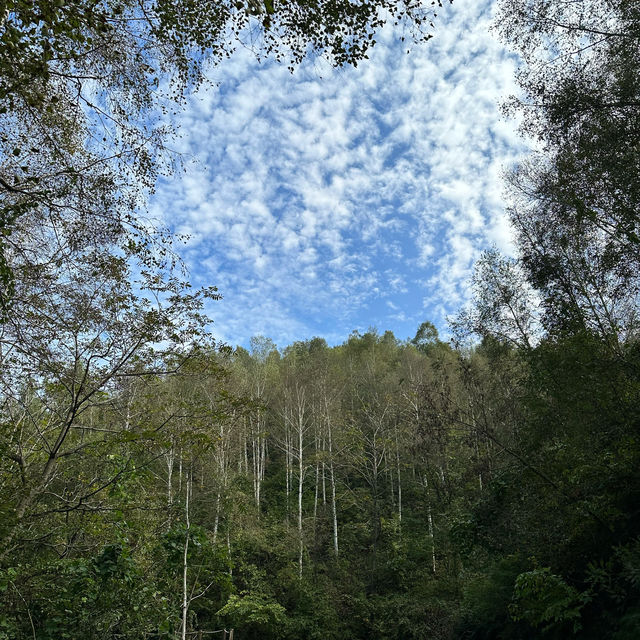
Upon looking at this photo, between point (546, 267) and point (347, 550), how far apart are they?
13353 millimetres

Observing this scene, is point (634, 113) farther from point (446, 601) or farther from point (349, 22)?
point (446, 601)

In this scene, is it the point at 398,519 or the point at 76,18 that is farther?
the point at 398,519

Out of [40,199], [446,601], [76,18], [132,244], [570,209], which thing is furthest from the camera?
[446,601]

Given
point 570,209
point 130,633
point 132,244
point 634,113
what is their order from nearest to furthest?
point 132,244 → point 130,633 → point 634,113 → point 570,209

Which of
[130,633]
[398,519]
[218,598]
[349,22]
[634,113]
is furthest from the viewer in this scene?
[398,519]

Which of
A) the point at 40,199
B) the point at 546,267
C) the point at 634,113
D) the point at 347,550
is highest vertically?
the point at 546,267

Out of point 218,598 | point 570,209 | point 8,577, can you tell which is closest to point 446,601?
point 218,598

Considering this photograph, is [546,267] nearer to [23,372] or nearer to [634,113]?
[634,113]

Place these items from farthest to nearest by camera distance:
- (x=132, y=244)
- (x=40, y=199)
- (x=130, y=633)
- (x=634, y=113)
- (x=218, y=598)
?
(x=218, y=598)
(x=634, y=113)
(x=130, y=633)
(x=132, y=244)
(x=40, y=199)

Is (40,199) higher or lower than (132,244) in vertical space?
lower

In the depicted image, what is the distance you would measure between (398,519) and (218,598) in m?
7.23

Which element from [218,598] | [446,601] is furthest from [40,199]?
[218,598]

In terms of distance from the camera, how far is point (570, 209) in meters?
7.66

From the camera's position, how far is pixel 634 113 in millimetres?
5688
